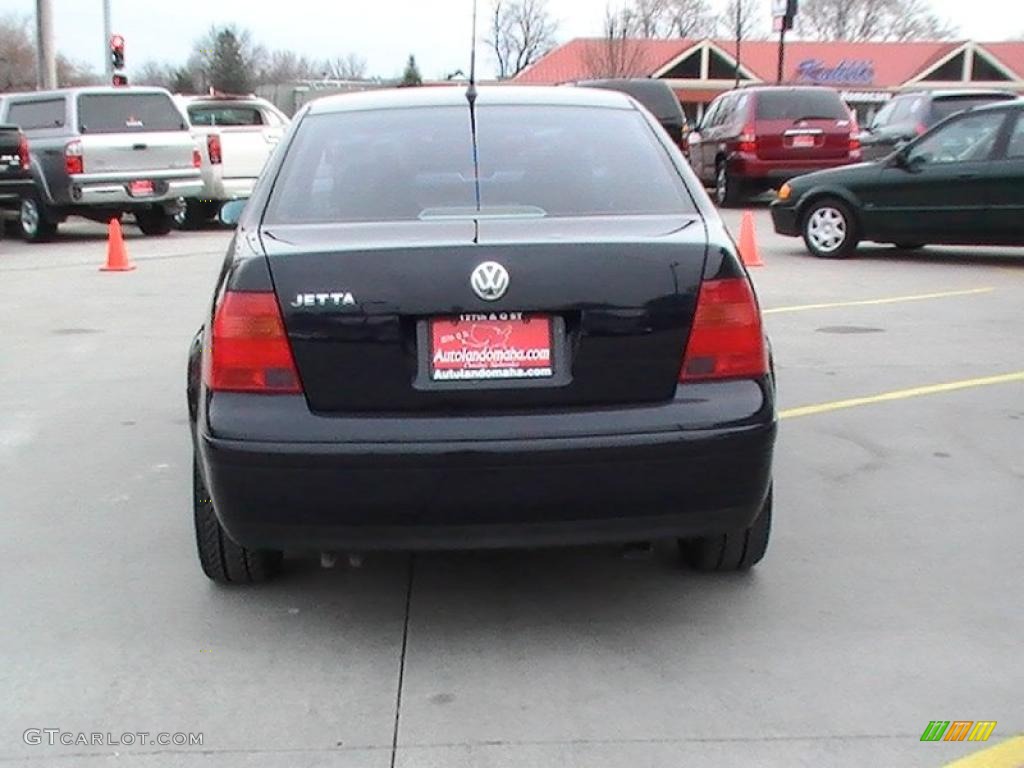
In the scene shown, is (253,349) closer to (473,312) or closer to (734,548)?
(473,312)

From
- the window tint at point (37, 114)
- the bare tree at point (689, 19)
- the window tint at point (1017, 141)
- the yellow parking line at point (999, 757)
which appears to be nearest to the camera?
the yellow parking line at point (999, 757)

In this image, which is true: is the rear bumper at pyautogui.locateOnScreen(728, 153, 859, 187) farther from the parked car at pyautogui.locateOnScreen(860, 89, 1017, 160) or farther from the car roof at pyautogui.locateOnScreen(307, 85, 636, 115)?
the car roof at pyautogui.locateOnScreen(307, 85, 636, 115)

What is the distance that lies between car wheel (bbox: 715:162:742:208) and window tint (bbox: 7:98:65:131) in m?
9.57

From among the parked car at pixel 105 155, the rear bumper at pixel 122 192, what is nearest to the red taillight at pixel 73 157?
the parked car at pixel 105 155

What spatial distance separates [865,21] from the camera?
90062 millimetres

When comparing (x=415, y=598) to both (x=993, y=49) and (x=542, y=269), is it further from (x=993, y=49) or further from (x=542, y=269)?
(x=993, y=49)

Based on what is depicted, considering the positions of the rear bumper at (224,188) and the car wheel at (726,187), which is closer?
the rear bumper at (224,188)

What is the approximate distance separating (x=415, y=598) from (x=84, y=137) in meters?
12.4

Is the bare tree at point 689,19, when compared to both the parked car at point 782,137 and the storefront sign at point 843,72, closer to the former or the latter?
the storefront sign at point 843,72

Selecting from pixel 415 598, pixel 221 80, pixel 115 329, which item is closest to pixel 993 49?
pixel 221 80

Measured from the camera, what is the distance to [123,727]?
3.16 meters

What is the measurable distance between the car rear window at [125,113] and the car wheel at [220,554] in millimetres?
12223

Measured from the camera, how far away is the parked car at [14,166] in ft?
47.5

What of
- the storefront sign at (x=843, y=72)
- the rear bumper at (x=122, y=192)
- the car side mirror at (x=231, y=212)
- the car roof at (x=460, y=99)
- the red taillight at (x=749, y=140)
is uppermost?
the storefront sign at (x=843, y=72)
